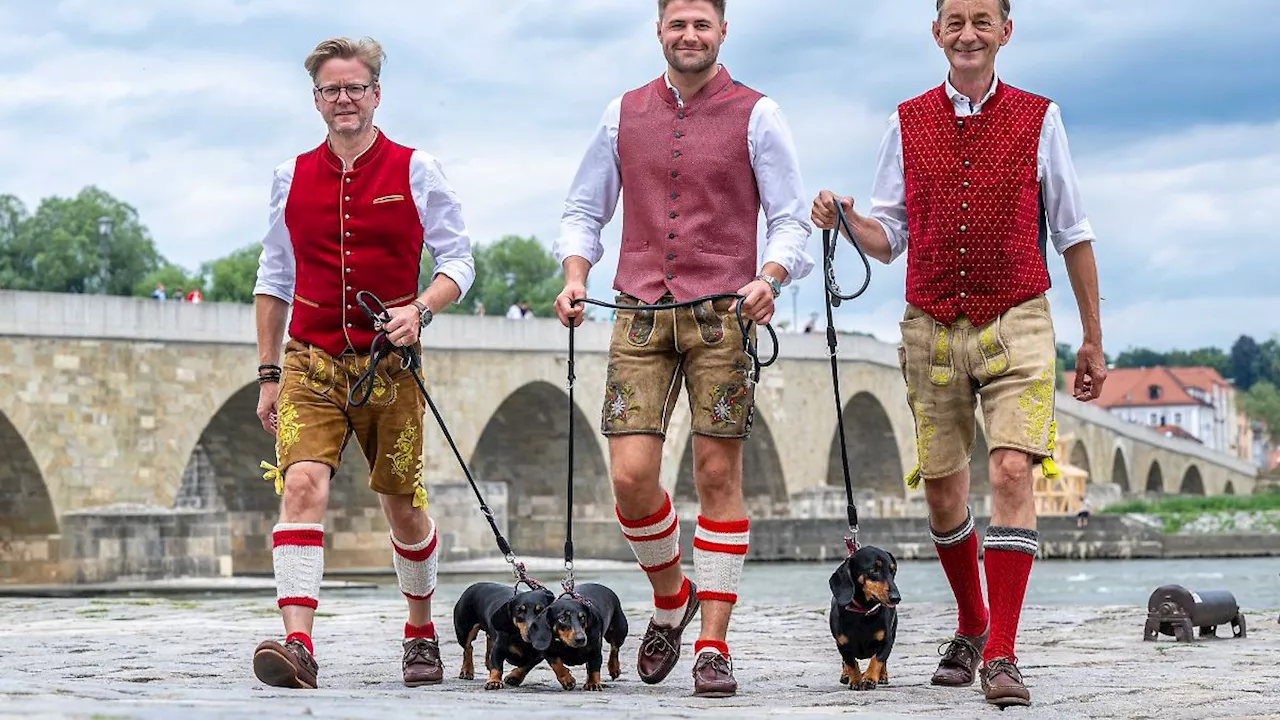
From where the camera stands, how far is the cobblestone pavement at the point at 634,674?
3.55 m

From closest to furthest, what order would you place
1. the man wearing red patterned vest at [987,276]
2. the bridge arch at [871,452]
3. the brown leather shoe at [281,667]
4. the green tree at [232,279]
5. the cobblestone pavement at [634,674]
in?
the cobblestone pavement at [634,674] → the brown leather shoe at [281,667] → the man wearing red patterned vest at [987,276] → the bridge arch at [871,452] → the green tree at [232,279]

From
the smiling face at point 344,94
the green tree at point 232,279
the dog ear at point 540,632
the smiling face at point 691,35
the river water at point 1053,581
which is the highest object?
the green tree at point 232,279

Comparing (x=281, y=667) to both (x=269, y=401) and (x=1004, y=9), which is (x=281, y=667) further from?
(x=1004, y=9)

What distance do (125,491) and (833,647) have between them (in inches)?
760

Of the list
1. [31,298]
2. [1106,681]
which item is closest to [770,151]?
[1106,681]

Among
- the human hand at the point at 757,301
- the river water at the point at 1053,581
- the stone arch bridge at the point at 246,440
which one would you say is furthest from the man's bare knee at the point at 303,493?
the stone arch bridge at the point at 246,440

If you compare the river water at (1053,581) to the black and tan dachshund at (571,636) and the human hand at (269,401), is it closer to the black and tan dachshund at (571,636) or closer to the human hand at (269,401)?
the human hand at (269,401)

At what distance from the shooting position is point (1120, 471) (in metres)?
58.4

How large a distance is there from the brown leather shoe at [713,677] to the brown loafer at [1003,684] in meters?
0.61

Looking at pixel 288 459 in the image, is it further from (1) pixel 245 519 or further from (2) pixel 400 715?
(1) pixel 245 519

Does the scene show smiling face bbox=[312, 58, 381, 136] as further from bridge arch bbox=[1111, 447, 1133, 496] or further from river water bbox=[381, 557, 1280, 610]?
bridge arch bbox=[1111, 447, 1133, 496]

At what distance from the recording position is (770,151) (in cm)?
493

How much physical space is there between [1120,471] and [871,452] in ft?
70.6

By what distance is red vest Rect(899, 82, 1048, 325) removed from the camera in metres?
4.79
